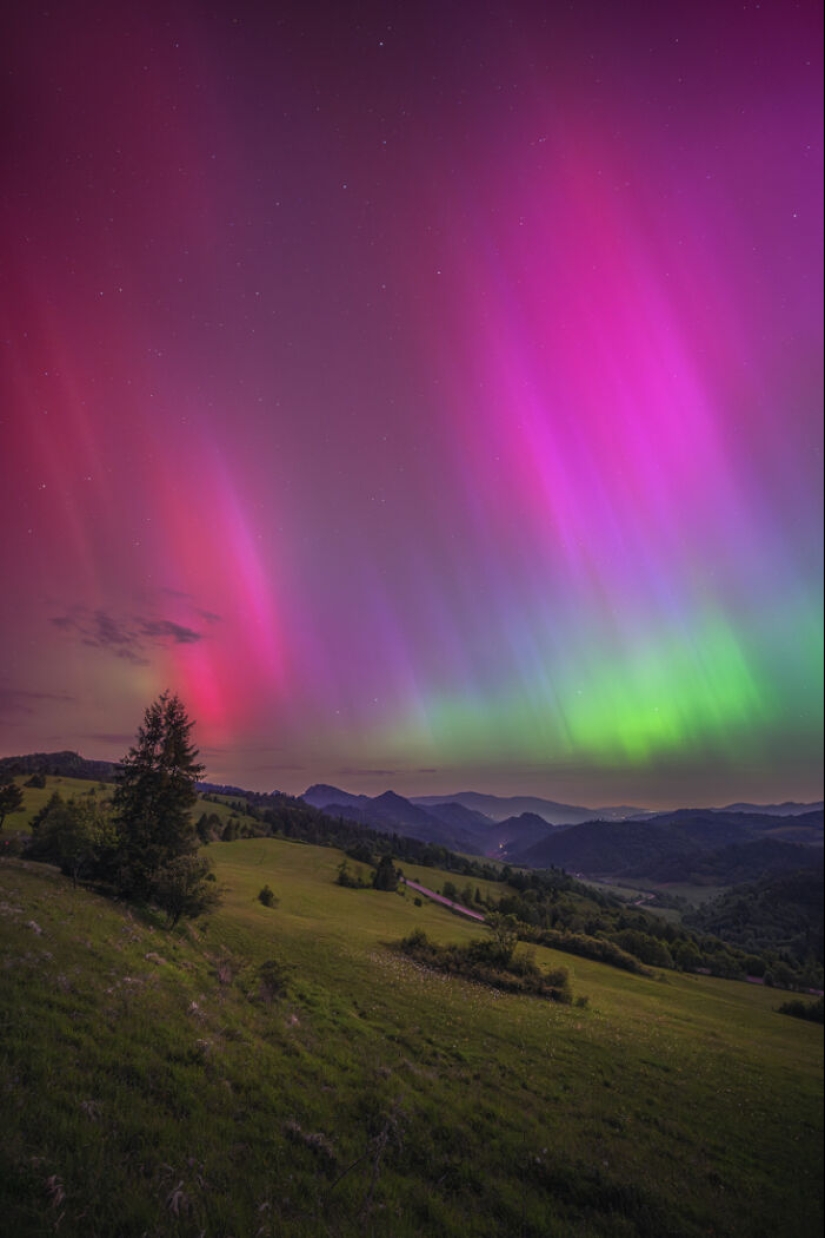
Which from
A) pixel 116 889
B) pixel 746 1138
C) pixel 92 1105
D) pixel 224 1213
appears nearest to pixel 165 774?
pixel 116 889

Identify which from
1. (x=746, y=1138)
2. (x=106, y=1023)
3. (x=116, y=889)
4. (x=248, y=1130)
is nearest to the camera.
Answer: (x=248, y=1130)

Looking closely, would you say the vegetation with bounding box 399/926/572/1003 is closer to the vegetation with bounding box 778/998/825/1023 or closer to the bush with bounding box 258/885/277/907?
the bush with bounding box 258/885/277/907

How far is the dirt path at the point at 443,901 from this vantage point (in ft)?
325

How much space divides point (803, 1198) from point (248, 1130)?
17.9 meters

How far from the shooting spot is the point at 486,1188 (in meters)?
10.3

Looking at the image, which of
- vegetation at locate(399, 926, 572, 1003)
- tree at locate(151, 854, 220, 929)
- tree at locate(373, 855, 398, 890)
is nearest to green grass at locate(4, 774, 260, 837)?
vegetation at locate(399, 926, 572, 1003)

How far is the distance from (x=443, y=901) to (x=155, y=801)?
9570cm

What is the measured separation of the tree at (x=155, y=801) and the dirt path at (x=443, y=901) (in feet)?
276

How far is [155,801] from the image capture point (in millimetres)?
31656

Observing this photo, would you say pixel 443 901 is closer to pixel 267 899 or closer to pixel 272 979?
pixel 267 899

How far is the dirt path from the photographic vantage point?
98950 mm

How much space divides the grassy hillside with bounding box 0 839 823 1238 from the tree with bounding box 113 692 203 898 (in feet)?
11.4

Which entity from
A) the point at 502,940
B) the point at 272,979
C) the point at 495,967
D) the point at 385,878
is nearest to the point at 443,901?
the point at 385,878

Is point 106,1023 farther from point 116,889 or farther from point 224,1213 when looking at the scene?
point 116,889
